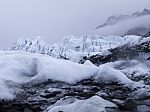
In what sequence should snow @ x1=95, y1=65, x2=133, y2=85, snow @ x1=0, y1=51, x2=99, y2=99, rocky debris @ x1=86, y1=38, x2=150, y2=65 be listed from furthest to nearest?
rocky debris @ x1=86, y1=38, x2=150, y2=65 < snow @ x1=95, y1=65, x2=133, y2=85 < snow @ x1=0, y1=51, x2=99, y2=99

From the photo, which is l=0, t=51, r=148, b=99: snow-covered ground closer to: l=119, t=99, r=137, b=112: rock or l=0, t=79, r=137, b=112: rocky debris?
l=0, t=79, r=137, b=112: rocky debris

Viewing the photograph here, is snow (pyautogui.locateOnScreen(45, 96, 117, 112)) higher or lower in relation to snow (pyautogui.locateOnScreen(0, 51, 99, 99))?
lower

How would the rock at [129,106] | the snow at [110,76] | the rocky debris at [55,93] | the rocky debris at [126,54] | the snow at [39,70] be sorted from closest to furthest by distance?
the rock at [129,106] → the rocky debris at [55,93] → the snow at [39,70] → the snow at [110,76] → the rocky debris at [126,54]

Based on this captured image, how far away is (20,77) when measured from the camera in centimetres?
1430

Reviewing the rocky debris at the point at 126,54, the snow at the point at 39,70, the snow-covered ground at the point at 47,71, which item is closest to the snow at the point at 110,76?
the snow-covered ground at the point at 47,71

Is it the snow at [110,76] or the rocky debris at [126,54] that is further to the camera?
the rocky debris at [126,54]

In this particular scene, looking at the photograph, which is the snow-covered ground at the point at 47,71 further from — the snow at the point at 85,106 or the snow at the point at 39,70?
the snow at the point at 85,106

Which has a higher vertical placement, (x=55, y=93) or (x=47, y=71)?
(x=47, y=71)

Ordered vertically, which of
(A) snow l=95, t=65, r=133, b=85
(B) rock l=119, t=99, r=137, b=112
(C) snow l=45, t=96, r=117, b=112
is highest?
(A) snow l=95, t=65, r=133, b=85

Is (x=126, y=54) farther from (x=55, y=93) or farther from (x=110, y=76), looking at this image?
(x=55, y=93)

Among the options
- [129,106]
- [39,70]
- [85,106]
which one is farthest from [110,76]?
[85,106]

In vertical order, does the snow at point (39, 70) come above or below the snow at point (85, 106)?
above

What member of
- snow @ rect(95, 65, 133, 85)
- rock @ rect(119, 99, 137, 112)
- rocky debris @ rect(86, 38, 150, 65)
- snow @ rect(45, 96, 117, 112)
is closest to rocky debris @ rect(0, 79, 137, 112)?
snow @ rect(95, 65, 133, 85)

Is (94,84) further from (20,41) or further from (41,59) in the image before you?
(20,41)
